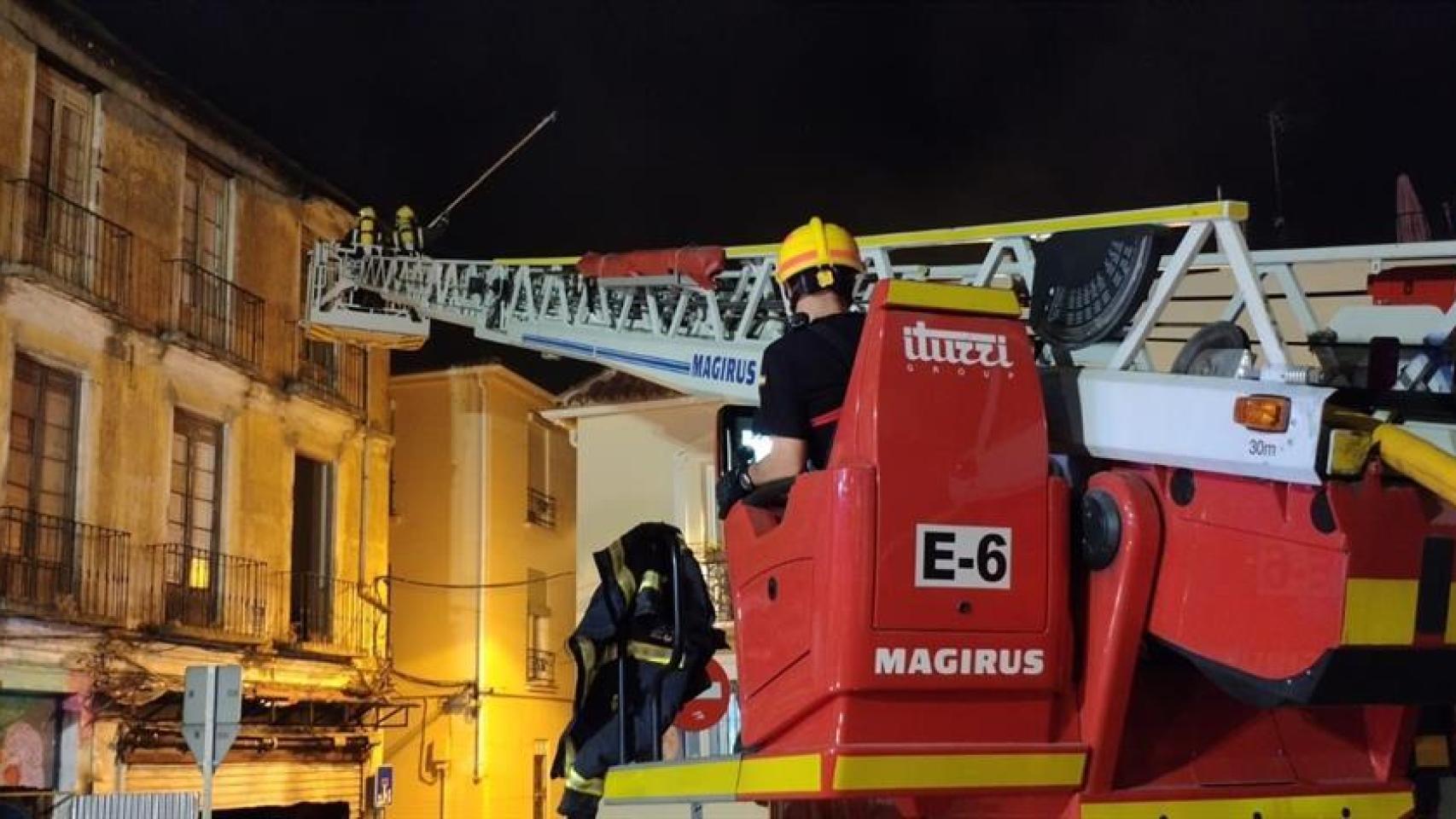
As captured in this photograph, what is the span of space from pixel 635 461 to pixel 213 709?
12.1 metres

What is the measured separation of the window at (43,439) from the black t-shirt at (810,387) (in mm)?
14249

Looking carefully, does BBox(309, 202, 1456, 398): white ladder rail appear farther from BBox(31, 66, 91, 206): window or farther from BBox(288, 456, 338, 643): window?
BBox(288, 456, 338, 643): window

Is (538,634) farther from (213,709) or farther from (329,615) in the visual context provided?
(213,709)

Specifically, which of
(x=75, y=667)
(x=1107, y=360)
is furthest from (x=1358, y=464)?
(x=75, y=667)

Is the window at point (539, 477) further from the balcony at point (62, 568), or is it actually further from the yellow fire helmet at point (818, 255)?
the yellow fire helmet at point (818, 255)

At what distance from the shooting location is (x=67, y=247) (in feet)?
56.5

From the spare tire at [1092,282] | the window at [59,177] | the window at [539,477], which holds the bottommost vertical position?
the spare tire at [1092,282]

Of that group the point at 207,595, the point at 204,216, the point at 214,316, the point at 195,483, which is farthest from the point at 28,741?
the point at 204,216

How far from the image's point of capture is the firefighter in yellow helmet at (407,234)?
658 inches

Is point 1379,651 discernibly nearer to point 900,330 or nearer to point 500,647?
point 900,330

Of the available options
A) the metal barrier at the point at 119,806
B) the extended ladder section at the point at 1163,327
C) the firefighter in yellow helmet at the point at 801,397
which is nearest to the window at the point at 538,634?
the metal barrier at the point at 119,806

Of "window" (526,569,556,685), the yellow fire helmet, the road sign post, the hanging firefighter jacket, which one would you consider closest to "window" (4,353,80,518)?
the road sign post

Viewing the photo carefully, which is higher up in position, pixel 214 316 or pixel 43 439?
pixel 214 316

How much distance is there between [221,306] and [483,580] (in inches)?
345
